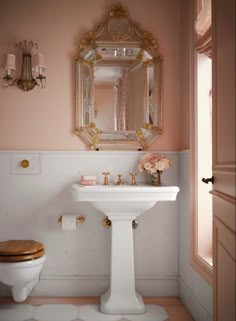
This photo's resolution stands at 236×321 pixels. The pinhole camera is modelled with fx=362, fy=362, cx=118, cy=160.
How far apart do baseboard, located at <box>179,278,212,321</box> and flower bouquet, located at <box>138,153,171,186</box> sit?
31.4 inches

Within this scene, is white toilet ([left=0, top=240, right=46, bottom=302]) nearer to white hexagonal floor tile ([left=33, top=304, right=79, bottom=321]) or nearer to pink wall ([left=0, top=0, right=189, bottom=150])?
white hexagonal floor tile ([left=33, top=304, right=79, bottom=321])

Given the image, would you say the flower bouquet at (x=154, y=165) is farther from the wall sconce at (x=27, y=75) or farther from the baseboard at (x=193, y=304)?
the wall sconce at (x=27, y=75)

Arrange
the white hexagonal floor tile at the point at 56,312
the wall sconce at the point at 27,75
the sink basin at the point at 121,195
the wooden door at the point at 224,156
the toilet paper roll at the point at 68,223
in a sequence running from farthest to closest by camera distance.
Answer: the wall sconce at the point at 27,75 → the toilet paper roll at the point at 68,223 → the white hexagonal floor tile at the point at 56,312 → the sink basin at the point at 121,195 → the wooden door at the point at 224,156

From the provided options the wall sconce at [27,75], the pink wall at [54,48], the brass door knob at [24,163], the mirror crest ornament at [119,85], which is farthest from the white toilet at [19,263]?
the wall sconce at [27,75]

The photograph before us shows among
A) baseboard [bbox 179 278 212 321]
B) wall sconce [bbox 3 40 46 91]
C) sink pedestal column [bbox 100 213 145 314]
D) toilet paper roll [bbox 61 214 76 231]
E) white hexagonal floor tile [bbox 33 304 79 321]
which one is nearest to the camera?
baseboard [bbox 179 278 212 321]

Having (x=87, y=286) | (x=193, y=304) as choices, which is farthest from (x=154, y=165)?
(x=87, y=286)

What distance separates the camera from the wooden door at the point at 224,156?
1.30 meters

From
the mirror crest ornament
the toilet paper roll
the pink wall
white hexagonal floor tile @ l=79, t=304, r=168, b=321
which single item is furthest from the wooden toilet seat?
the mirror crest ornament

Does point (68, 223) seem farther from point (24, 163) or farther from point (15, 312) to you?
point (15, 312)

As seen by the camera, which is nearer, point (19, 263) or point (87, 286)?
point (19, 263)

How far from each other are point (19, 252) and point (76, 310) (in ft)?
2.03

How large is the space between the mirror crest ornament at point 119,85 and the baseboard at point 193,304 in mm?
1119

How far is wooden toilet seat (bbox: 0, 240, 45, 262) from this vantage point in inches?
92.0

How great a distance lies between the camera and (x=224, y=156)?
4.65 feet
